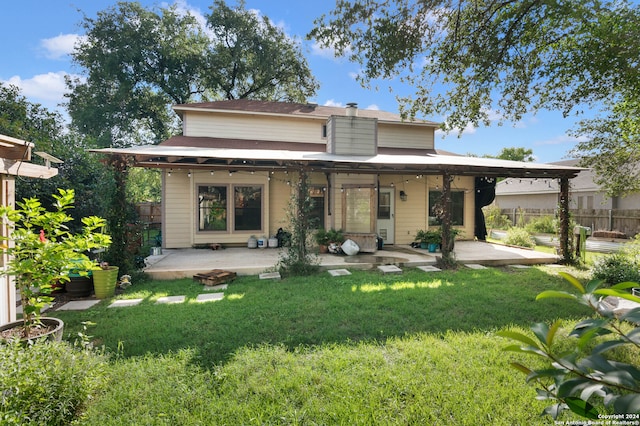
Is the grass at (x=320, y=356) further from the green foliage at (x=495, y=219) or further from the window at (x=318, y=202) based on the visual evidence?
the green foliage at (x=495, y=219)

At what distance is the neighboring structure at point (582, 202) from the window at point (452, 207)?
236 cm

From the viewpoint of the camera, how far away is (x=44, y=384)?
7.21ft

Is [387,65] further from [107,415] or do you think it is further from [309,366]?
[107,415]

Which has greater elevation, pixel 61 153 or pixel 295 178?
pixel 61 153

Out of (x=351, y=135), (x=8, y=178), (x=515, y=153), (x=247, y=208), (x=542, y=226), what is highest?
(x=515, y=153)

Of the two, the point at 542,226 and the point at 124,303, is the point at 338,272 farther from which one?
the point at 542,226

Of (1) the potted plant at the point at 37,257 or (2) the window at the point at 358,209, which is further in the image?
(2) the window at the point at 358,209

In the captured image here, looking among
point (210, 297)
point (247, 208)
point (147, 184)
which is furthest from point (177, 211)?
point (147, 184)

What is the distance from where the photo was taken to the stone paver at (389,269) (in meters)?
6.85

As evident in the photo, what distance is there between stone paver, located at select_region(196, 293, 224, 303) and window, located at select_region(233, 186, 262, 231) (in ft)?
15.3

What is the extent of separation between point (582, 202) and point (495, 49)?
20098mm

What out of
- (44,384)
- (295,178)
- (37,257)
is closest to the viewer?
(44,384)

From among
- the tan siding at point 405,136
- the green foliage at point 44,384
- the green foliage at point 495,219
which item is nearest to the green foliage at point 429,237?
the tan siding at point 405,136

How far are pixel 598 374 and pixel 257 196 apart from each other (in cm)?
959
